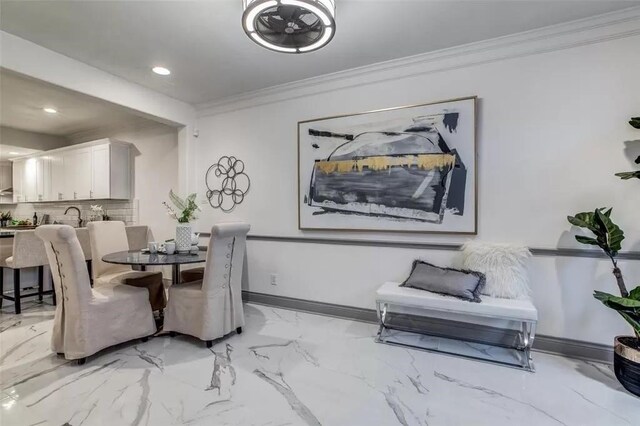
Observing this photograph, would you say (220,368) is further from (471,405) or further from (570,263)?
(570,263)

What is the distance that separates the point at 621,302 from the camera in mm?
1928

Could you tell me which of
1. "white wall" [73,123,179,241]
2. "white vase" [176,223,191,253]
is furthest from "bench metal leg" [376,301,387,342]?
"white wall" [73,123,179,241]

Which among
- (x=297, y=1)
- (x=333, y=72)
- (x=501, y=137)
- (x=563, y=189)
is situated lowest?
(x=563, y=189)

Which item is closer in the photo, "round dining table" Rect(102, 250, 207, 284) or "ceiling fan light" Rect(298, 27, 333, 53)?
"ceiling fan light" Rect(298, 27, 333, 53)

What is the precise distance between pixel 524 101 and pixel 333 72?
5.87ft

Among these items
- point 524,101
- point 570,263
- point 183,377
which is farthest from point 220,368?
point 524,101

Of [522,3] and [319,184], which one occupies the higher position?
[522,3]

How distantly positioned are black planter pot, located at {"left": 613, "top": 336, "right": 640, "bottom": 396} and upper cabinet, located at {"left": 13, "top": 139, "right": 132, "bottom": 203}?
5.91 m

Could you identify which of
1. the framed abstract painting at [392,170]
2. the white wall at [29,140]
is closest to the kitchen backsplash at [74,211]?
the white wall at [29,140]

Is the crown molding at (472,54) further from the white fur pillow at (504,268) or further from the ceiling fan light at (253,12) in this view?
the white fur pillow at (504,268)

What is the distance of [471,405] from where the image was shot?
1857 millimetres

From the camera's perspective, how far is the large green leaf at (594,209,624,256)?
2105 mm

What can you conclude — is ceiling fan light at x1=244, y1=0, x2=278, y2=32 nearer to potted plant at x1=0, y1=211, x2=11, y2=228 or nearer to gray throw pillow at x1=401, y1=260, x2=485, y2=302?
gray throw pillow at x1=401, y1=260, x2=485, y2=302

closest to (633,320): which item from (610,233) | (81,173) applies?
(610,233)
